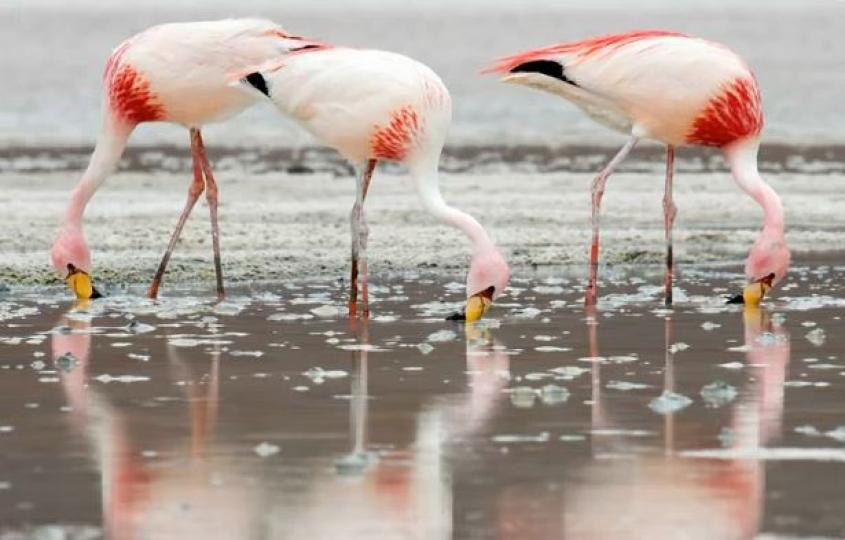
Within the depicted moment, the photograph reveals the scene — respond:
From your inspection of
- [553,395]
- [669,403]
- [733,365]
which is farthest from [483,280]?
[669,403]

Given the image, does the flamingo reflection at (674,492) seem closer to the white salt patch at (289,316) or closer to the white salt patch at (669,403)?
the white salt patch at (669,403)

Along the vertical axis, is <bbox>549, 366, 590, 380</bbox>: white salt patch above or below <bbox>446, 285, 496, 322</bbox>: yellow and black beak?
below

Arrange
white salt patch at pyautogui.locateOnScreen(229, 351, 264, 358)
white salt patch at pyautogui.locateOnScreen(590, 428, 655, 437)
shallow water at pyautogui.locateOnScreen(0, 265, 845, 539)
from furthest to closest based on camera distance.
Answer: white salt patch at pyautogui.locateOnScreen(229, 351, 264, 358) → white salt patch at pyautogui.locateOnScreen(590, 428, 655, 437) → shallow water at pyautogui.locateOnScreen(0, 265, 845, 539)

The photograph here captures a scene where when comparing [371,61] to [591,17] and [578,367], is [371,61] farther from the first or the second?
[591,17]

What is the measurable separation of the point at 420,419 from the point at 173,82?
4927 millimetres

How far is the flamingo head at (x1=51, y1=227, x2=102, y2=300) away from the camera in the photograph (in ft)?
40.5

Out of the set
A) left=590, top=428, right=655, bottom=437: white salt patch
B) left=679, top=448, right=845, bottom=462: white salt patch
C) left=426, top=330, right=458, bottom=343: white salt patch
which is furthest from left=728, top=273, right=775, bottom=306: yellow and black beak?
left=679, top=448, right=845, bottom=462: white salt patch

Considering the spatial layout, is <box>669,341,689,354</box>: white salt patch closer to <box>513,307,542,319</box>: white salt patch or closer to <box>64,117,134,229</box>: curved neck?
<box>513,307,542,319</box>: white salt patch

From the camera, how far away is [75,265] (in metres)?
12.4

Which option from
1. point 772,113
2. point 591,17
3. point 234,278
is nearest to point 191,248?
point 234,278

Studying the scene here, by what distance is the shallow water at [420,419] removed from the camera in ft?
21.6

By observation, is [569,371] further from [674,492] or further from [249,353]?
[674,492]

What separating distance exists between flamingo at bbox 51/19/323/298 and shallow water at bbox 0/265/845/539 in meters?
0.38

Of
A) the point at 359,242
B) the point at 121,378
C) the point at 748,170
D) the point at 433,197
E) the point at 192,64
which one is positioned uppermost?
the point at 192,64
